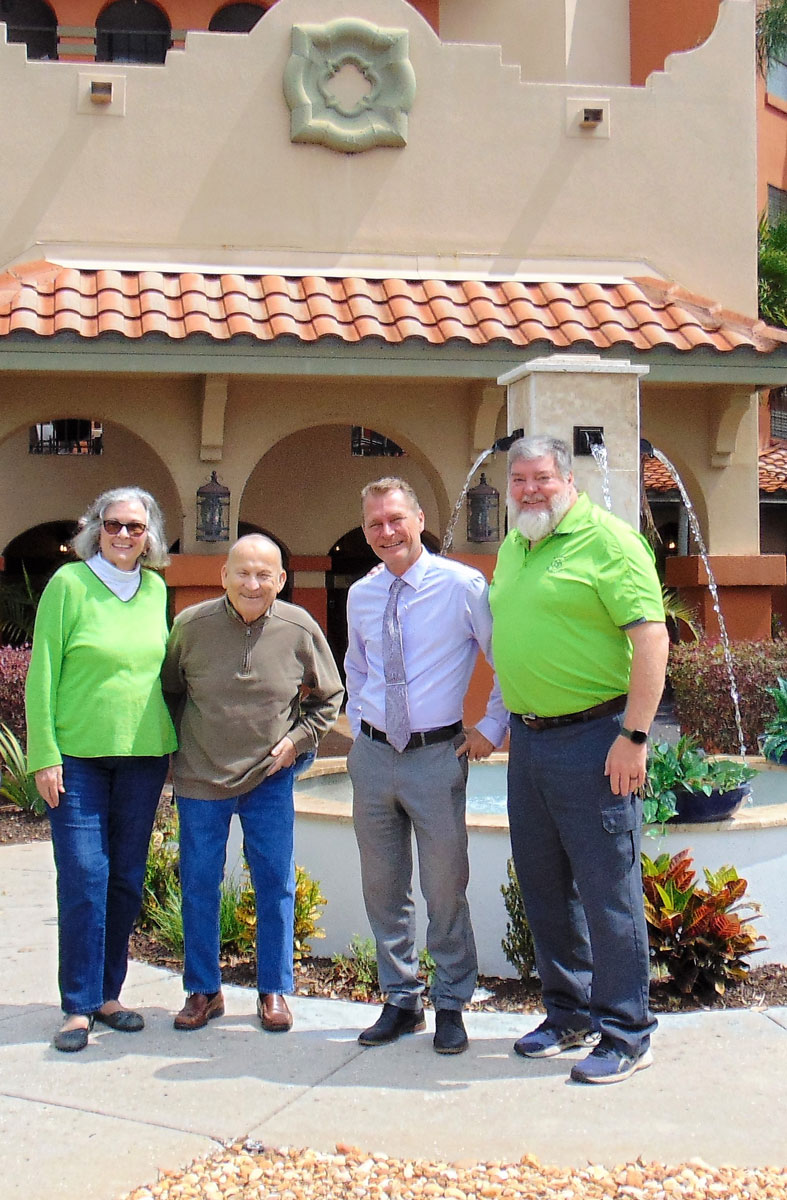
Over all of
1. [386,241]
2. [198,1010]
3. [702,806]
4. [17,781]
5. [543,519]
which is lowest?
[198,1010]

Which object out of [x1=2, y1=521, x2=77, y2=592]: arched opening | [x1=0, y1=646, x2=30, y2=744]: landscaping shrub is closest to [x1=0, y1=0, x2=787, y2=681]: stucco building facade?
[x1=0, y1=646, x2=30, y2=744]: landscaping shrub

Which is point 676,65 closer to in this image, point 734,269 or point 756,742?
point 734,269

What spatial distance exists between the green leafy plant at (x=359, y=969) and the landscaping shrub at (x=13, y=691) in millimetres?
4910

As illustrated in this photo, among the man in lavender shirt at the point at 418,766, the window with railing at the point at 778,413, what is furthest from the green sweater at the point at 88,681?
the window with railing at the point at 778,413

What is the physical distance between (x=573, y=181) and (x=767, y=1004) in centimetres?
809

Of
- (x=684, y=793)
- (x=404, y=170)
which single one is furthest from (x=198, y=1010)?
(x=404, y=170)

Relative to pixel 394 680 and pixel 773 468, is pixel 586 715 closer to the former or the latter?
pixel 394 680

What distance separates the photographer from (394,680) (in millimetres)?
4492

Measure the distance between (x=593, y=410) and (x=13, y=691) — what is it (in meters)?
5.51

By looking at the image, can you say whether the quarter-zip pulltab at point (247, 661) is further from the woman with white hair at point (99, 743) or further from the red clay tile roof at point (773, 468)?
the red clay tile roof at point (773, 468)

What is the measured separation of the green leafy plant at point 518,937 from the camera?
514cm

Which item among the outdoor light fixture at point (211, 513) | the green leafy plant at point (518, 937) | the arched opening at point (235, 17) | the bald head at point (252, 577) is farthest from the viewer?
the arched opening at point (235, 17)

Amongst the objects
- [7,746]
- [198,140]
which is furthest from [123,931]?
[198,140]

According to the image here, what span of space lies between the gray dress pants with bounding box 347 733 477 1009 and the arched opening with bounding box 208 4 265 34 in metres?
14.2
